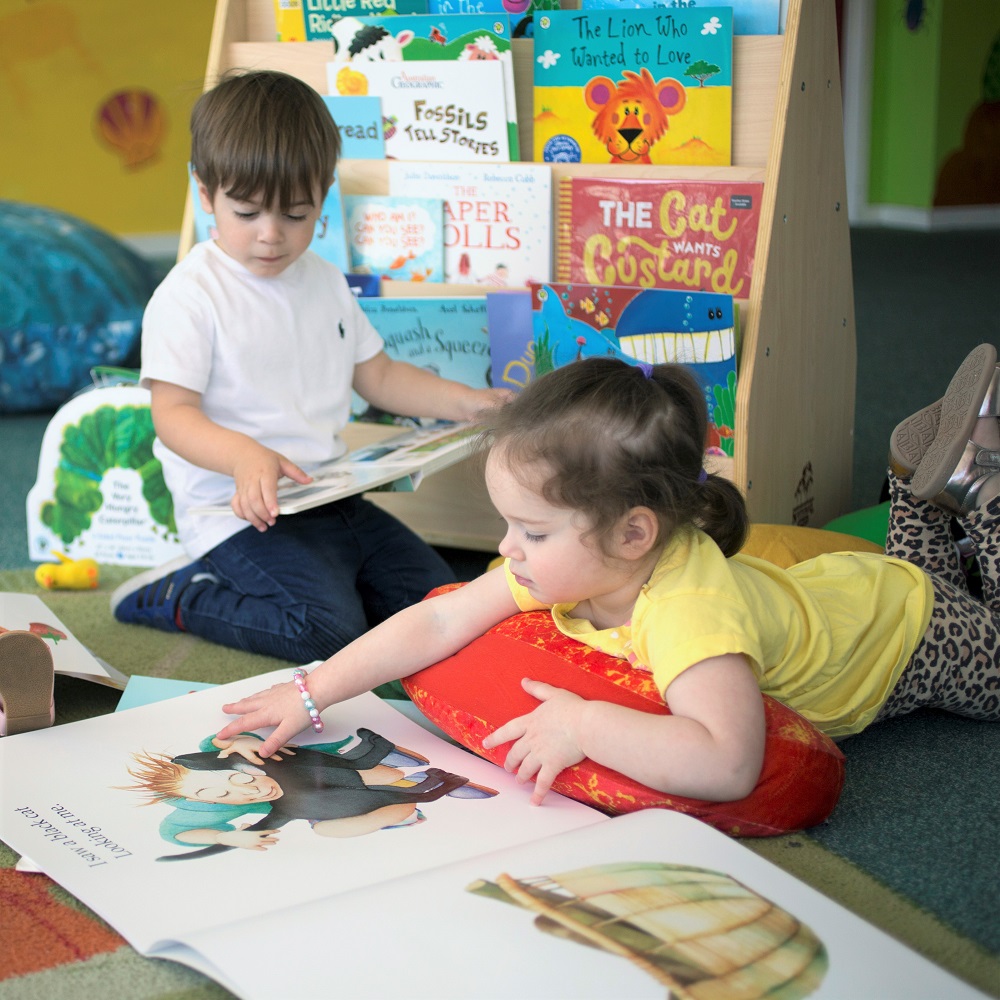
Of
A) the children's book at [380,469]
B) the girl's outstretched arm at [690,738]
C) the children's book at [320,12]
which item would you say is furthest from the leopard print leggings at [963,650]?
the children's book at [320,12]

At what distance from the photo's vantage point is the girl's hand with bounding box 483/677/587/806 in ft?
2.72

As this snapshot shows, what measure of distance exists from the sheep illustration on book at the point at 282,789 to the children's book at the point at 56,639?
0.17 meters

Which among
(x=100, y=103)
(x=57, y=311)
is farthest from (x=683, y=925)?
(x=100, y=103)

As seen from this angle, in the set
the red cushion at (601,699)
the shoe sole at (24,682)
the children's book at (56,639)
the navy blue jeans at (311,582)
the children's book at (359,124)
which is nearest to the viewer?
the red cushion at (601,699)

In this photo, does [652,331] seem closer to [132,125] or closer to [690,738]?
[690,738]

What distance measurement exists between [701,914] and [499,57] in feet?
3.55

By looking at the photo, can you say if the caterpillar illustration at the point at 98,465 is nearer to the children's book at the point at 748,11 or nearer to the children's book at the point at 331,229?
the children's book at the point at 331,229

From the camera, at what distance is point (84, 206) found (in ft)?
14.8

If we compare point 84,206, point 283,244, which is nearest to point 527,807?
point 283,244

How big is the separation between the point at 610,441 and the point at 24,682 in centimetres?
51

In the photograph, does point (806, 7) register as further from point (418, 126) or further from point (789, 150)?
point (418, 126)

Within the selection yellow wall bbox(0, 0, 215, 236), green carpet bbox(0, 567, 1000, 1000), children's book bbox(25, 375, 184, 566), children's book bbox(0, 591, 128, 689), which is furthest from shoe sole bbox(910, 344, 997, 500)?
yellow wall bbox(0, 0, 215, 236)

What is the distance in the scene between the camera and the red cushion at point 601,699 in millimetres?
812

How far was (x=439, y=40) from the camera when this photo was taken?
4.73ft
